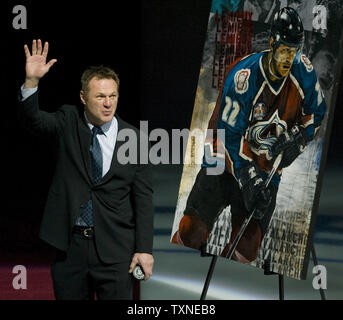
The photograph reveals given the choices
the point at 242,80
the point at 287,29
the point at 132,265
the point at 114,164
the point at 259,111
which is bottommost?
the point at 132,265

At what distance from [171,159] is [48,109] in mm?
1333

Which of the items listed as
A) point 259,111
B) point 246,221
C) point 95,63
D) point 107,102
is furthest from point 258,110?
point 95,63

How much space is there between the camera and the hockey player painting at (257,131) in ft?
11.8

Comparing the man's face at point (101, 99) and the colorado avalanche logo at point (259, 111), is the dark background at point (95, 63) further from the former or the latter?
the man's face at point (101, 99)

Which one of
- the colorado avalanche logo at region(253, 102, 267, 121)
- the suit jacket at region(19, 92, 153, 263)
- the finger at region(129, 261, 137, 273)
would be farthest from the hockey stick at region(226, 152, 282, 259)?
the finger at region(129, 261, 137, 273)

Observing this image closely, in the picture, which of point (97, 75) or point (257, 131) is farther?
point (257, 131)

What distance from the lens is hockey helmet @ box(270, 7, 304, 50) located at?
361 cm

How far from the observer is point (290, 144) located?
11.9 ft

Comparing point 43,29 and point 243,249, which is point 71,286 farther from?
point 43,29

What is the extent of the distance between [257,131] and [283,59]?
0.38 m

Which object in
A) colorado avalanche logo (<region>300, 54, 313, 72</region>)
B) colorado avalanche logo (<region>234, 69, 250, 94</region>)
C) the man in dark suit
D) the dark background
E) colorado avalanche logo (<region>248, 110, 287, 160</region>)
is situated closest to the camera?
the man in dark suit

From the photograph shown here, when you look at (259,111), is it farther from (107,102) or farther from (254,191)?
(107,102)

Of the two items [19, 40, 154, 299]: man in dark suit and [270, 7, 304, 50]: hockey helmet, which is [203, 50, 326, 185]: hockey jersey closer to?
[270, 7, 304, 50]: hockey helmet

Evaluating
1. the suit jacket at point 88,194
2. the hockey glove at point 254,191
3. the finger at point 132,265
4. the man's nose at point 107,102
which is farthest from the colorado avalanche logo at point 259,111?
the finger at point 132,265
